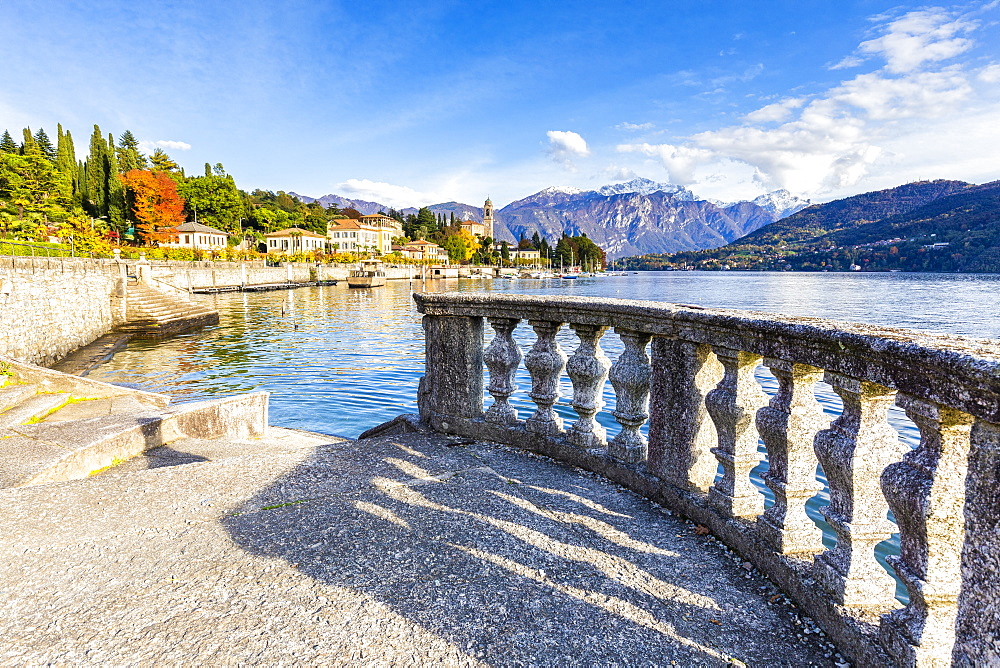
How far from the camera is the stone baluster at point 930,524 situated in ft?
5.62

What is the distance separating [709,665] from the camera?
6.94 ft

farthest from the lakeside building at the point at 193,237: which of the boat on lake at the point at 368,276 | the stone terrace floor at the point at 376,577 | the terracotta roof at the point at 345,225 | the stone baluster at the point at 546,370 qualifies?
the stone baluster at the point at 546,370

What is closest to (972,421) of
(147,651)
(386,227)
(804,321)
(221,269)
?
(804,321)

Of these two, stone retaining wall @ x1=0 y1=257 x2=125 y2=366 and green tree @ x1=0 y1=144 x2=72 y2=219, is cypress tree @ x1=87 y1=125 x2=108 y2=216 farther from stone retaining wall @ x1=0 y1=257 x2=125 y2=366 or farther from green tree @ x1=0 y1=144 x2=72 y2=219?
stone retaining wall @ x1=0 y1=257 x2=125 y2=366

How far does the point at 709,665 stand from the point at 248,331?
1365 inches

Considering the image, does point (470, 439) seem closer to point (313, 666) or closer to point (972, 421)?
point (313, 666)

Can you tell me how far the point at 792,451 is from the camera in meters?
2.59

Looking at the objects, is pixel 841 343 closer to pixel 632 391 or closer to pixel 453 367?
pixel 632 391

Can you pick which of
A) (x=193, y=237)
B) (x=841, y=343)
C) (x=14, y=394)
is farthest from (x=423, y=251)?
(x=841, y=343)

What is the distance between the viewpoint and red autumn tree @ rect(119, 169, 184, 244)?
282 ft

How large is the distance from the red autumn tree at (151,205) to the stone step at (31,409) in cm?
9194

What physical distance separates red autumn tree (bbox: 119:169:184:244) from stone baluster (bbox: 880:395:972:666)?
101 metres

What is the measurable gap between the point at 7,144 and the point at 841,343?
351 feet

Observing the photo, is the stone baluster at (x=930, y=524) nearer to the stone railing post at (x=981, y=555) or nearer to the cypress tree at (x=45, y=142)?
the stone railing post at (x=981, y=555)
